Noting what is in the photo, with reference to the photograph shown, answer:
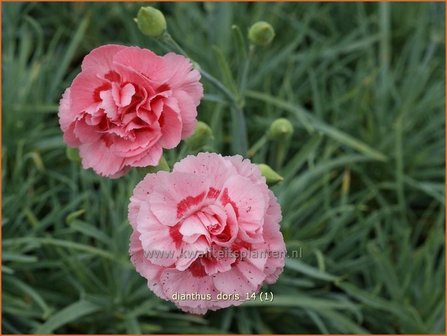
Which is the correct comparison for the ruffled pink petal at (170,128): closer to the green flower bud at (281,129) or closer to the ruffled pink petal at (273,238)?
the ruffled pink petal at (273,238)

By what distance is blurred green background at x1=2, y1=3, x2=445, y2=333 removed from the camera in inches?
56.1

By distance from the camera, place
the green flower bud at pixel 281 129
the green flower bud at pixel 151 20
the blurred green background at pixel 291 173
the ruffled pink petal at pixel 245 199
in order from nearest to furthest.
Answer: the ruffled pink petal at pixel 245 199 < the green flower bud at pixel 151 20 < the green flower bud at pixel 281 129 < the blurred green background at pixel 291 173

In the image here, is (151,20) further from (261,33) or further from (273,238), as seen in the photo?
(273,238)

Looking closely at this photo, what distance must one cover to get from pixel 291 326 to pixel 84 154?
2.39 feet

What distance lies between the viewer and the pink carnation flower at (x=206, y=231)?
886 millimetres

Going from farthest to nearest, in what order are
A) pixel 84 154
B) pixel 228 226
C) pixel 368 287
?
pixel 368 287 → pixel 84 154 → pixel 228 226

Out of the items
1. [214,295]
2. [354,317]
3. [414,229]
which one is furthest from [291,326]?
[214,295]

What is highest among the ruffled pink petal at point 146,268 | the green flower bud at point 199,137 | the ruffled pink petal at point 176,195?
the ruffled pink petal at point 176,195

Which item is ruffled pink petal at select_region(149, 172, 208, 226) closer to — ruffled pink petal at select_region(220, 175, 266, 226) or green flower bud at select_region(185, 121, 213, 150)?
ruffled pink petal at select_region(220, 175, 266, 226)

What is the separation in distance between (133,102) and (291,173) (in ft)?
2.05

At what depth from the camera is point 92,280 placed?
1451mm

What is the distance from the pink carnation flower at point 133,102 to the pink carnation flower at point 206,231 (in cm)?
6

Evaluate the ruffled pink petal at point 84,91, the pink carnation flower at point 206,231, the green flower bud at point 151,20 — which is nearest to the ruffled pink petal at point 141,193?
the pink carnation flower at point 206,231

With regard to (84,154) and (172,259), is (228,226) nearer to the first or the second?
(172,259)
